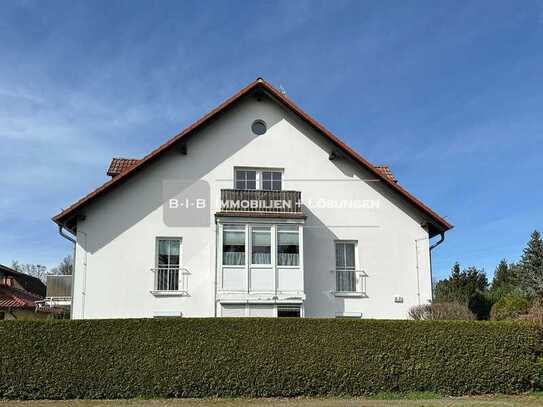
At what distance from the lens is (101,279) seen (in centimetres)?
1931

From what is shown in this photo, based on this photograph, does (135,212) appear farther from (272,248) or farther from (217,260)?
(272,248)

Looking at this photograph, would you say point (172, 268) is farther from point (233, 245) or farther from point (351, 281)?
point (351, 281)

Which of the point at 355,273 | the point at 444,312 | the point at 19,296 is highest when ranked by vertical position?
the point at 355,273

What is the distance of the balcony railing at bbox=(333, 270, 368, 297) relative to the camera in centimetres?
2028

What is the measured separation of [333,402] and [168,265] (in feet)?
28.8

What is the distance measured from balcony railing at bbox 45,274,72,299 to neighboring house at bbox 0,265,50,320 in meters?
1.58

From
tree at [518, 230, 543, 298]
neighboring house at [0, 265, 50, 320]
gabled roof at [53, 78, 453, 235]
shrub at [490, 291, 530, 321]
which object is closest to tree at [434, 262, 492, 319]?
tree at [518, 230, 543, 298]

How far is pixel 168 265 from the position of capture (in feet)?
65.1

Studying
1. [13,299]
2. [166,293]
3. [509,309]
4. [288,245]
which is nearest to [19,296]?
[13,299]

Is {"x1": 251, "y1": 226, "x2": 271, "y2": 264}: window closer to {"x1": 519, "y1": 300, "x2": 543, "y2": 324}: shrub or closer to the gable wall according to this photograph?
the gable wall

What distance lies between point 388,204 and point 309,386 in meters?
9.20

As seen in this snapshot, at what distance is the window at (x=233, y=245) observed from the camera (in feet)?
63.4

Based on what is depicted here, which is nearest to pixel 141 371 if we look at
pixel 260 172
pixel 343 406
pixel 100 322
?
pixel 100 322

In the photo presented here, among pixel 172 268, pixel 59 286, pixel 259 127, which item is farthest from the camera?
pixel 259 127
